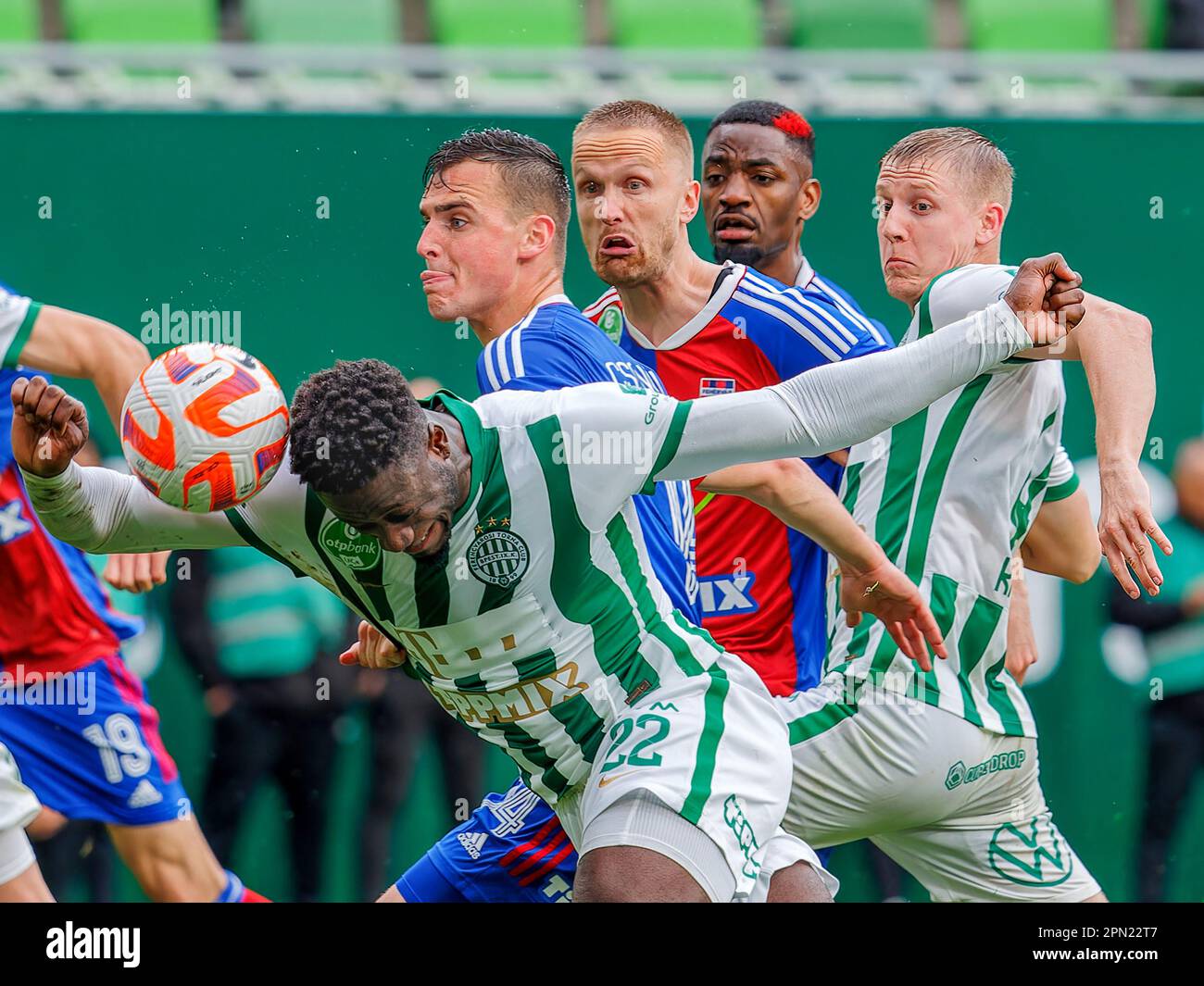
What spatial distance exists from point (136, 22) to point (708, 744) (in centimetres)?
570

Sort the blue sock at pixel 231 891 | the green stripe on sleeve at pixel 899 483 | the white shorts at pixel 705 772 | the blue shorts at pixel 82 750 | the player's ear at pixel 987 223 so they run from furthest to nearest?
the blue sock at pixel 231 891, the blue shorts at pixel 82 750, the player's ear at pixel 987 223, the green stripe on sleeve at pixel 899 483, the white shorts at pixel 705 772

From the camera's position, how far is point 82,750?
518 centimetres

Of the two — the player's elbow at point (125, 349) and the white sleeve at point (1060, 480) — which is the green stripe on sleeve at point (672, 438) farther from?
the player's elbow at point (125, 349)

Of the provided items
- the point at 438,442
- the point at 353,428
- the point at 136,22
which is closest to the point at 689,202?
the point at 438,442

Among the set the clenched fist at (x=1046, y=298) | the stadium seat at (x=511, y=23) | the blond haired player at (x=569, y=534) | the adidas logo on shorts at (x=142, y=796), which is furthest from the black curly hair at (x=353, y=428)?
the stadium seat at (x=511, y=23)

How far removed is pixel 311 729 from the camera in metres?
5.83

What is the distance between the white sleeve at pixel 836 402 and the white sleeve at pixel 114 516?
0.94 metres

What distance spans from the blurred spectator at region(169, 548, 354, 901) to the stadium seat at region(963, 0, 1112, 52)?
4.11 m

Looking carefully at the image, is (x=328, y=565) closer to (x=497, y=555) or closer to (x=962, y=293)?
(x=497, y=555)

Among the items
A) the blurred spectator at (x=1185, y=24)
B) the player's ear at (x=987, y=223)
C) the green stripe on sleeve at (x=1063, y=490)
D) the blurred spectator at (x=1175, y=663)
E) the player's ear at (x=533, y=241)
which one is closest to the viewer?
the player's ear at (x=533, y=241)

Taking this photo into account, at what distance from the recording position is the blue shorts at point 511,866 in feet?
13.0

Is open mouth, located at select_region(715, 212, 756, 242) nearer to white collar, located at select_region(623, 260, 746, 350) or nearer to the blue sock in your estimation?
white collar, located at select_region(623, 260, 746, 350)

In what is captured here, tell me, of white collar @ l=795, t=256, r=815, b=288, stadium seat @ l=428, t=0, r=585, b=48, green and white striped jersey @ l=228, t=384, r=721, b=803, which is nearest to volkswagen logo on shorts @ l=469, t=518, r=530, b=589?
green and white striped jersey @ l=228, t=384, r=721, b=803
